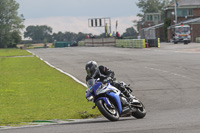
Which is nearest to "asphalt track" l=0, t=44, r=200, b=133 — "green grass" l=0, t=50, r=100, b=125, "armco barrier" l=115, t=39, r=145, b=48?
"green grass" l=0, t=50, r=100, b=125

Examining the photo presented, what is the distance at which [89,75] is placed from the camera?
10.6 meters

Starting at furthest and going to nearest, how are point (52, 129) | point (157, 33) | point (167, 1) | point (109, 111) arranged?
point (167, 1)
point (157, 33)
point (109, 111)
point (52, 129)

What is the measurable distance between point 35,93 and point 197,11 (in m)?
88.3

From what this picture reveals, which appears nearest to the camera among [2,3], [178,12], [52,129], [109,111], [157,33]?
[52,129]

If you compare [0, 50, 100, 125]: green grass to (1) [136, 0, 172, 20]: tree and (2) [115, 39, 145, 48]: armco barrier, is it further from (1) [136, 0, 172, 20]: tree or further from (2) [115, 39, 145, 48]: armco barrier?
(1) [136, 0, 172, 20]: tree

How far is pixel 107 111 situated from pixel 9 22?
128 meters

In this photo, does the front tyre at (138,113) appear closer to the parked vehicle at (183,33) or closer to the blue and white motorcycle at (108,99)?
the blue and white motorcycle at (108,99)

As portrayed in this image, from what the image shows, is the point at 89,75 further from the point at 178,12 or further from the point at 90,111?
the point at 178,12

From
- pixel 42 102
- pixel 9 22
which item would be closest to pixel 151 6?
pixel 9 22

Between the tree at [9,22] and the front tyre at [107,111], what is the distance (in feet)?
401

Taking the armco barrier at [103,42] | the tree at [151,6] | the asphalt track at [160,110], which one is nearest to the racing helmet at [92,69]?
the asphalt track at [160,110]

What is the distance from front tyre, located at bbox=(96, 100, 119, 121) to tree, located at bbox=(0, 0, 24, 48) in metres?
122

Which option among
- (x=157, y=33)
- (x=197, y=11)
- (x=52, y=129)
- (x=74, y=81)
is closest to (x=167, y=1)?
(x=157, y=33)

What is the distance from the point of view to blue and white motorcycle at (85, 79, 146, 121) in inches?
411
